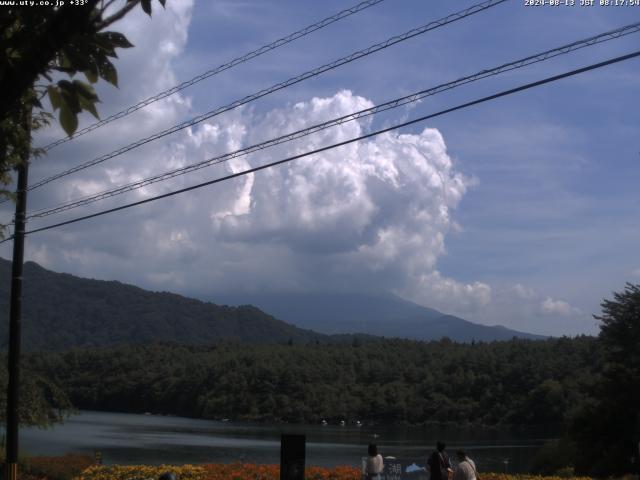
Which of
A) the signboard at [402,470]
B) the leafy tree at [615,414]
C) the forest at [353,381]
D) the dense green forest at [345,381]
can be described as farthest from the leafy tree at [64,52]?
the dense green forest at [345,381]

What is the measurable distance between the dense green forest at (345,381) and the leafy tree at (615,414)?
104 feet

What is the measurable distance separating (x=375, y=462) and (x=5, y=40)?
48.0 ft

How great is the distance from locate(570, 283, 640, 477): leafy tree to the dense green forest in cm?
3169

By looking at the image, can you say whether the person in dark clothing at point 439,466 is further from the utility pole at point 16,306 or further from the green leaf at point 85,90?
the green leaf at point 85,90

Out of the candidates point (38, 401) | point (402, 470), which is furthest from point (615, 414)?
point (38, 401)

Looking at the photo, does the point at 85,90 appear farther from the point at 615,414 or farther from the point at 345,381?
the point at 345,381

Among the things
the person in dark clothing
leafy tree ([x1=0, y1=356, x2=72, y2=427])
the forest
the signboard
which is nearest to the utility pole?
leafy tree ([x1=0, y1=356, x2=72, y2=427])

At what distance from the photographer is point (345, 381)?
342 feet

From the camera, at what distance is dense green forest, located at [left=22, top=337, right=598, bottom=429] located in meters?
75.4

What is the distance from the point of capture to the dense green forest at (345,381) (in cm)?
Result: 7544

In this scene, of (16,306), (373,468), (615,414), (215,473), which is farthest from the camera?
(615,414)

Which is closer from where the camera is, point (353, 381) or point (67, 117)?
point (67, 117)

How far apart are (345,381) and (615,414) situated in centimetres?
7268

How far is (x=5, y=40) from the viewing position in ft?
16.1
